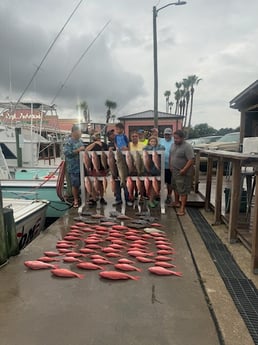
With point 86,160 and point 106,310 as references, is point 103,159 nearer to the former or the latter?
point 86,160

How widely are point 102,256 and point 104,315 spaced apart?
1.37 meters

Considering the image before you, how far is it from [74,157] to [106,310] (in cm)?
461

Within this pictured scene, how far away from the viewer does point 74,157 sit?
275 inches

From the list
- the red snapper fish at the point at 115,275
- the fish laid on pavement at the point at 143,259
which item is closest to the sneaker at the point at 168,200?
the fish laid on pavement at the point at 143,259

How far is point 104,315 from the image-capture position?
107 inches

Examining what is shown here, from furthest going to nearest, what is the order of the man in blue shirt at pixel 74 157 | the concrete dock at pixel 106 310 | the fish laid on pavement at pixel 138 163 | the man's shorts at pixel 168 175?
the man's shorts at pixel 168 175 → the man in blue shirt at pixel 74 157 → the fish laid on pavement at pixel 138 163 → the concrete dock at pixel 106 310

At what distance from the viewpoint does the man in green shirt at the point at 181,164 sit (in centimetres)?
632

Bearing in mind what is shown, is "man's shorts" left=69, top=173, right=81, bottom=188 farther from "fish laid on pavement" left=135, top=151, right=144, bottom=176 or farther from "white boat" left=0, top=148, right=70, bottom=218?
"fish laid on pavement" left=135, top=151, right=144, bottom=176

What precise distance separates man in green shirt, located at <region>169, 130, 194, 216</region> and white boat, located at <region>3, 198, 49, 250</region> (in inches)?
118

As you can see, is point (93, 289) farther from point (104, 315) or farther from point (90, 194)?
point (90, 194)

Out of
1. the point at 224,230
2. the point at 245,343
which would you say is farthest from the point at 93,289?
the point at 224,230

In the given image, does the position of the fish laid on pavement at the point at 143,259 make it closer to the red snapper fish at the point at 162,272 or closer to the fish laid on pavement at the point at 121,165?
the red snapper fish at the point at 162,272

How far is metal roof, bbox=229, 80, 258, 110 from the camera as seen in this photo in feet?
34.0

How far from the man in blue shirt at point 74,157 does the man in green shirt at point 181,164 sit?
200 centimetres
